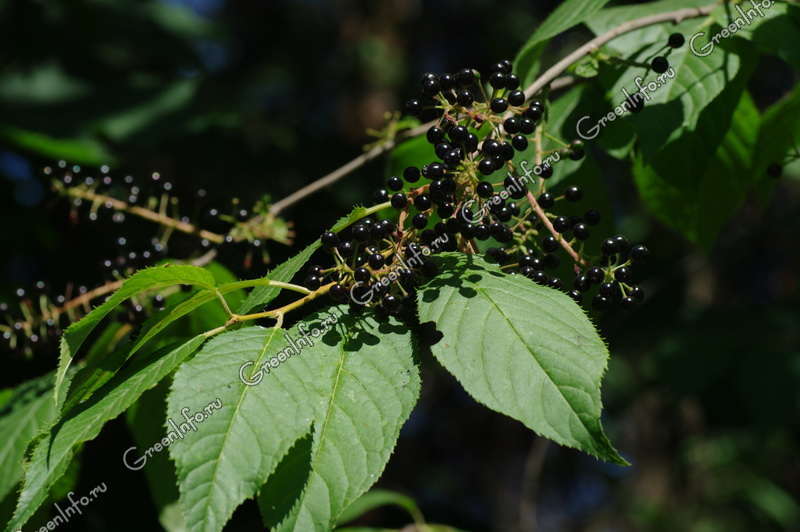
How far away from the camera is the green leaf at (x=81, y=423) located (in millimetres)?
1337

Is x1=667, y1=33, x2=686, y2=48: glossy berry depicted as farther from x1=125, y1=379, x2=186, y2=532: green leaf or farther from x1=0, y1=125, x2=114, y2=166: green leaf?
x1=0, y1=125, x2=114, y2=166: green leaf

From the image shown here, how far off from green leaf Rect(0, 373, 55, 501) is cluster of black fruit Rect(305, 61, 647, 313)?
0.96 metres

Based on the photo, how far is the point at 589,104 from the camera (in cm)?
230

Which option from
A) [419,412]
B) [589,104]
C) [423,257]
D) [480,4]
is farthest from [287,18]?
[423,257]

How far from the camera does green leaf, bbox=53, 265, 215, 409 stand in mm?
1427

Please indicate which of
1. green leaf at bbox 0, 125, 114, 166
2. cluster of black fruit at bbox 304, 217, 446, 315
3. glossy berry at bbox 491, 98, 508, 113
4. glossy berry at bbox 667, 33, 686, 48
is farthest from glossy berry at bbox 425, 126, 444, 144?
green leaf at bbox 0, 125, 114, 166

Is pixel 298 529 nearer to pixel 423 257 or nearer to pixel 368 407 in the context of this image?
pixel 368 407

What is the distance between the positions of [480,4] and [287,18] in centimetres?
330

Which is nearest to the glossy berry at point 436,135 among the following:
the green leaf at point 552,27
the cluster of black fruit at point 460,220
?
the cluster of black fruit at point 460,220

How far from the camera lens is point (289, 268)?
1.58 meters

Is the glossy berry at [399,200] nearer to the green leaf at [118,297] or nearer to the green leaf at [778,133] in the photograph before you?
the green leaf at [118,297]

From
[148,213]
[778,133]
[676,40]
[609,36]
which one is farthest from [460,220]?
[778,133]

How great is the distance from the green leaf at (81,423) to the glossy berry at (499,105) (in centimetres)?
80

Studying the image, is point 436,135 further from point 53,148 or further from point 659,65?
point 53,148
